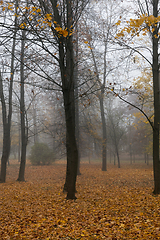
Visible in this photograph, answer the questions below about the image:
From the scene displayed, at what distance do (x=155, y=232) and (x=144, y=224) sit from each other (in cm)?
41

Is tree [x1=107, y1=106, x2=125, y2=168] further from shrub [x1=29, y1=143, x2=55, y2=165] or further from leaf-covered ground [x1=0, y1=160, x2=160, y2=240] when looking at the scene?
leaf-covered ground [x1=0, y1=160, x2=160, y2=240]

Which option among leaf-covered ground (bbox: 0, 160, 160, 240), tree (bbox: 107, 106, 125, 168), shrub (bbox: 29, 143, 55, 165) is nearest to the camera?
leaf-covered ground (bbox: 0, 160, 160, 240)

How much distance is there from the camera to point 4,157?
988cm

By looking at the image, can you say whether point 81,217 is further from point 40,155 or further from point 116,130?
point 40,155

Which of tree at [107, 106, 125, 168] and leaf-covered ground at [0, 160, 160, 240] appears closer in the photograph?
leaf-covered ground at [0, 160, 160, 240]

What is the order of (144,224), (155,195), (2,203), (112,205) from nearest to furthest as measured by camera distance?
(144,224) → (112,205) → (2,203) → (155,195)

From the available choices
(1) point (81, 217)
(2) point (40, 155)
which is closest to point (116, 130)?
(2) point (40, 155)

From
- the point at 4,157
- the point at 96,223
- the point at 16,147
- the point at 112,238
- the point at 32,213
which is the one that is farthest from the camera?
the point at 16,147

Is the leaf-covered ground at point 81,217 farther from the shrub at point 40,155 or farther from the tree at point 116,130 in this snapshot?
the shrub at point 40,155

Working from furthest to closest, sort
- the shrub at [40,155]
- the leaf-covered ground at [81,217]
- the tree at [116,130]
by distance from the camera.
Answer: the shrub at [40,155], the tree at [116,130], the leaf-covered ground at [81,217]

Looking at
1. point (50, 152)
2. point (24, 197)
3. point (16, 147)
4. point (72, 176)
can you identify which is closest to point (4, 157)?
point (24, 197)

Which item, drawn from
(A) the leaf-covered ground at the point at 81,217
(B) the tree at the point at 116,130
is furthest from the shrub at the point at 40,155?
(A) the leaf-covered ground at the point at 81,217

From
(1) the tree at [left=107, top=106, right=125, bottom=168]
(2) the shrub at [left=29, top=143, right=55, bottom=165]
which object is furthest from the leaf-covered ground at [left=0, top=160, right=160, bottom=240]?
(2) the shrub at [left=29, top=143, right=55, bottom=165]

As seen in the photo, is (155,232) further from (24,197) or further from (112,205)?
(24,197)
